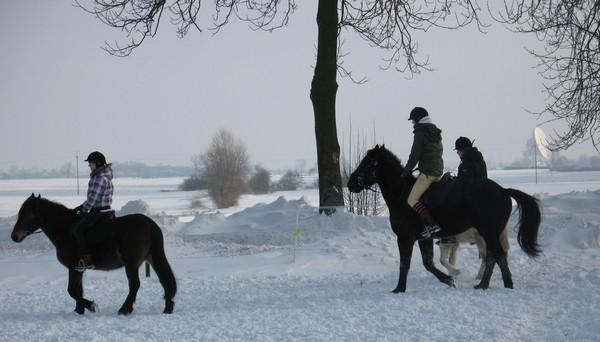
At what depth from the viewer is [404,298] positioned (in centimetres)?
823

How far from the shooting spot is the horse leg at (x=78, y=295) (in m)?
7.96

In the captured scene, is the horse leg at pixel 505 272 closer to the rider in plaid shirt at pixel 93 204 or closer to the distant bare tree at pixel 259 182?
the rider in plaid shirt at pixel 93 204

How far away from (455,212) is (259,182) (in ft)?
225

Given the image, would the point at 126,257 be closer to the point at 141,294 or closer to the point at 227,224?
the point at 141,294

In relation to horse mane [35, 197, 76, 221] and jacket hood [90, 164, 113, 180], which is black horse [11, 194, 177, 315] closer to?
horse mane [35, 197, 76, 221]

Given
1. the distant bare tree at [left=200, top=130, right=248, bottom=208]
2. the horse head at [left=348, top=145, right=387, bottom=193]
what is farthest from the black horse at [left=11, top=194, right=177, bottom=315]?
the distant bare tree at [left=200, top=130, right=248, bottom=208]

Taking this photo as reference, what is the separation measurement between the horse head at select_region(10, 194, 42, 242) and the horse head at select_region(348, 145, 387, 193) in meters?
4.61

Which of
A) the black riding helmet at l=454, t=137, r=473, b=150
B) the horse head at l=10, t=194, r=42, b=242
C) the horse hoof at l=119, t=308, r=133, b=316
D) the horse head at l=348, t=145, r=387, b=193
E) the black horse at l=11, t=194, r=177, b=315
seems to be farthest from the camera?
the black riding helmet at l=454, t=137, r=473, b=150

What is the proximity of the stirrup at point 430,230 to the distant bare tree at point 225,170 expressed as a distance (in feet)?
168

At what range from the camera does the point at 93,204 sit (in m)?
8.19

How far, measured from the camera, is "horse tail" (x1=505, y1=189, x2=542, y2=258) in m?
9.12

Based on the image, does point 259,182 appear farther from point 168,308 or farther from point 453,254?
point 168,308

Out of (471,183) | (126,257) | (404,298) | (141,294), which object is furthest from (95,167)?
(471,183)

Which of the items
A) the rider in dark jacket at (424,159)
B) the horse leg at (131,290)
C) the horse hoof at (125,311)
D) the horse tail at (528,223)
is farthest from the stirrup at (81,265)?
the horse tail at (528,223)
